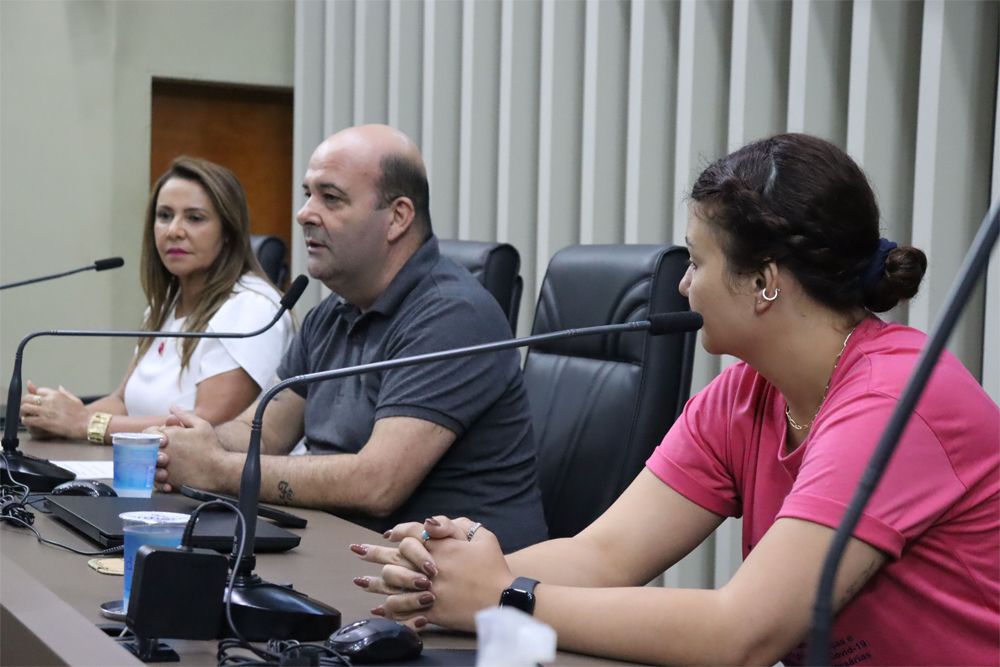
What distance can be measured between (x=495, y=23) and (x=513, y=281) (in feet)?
5.76

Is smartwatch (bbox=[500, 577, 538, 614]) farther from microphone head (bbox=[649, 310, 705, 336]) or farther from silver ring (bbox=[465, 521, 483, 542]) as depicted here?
microphone head (bbox=[649, 310, 705, 336])

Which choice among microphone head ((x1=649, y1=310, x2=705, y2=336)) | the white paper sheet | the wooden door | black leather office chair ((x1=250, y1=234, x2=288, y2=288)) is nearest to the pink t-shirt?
microphone head ((x1=649, y1=310, x2=705, y2=336))

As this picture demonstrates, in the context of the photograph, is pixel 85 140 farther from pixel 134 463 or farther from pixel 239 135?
pixel 134 463

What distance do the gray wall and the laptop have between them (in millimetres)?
3457

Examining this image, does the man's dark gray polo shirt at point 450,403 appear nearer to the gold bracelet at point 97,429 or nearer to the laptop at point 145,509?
the laptop at point 145,509

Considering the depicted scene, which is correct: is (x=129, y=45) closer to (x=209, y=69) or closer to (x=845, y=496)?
(x=209, y=69)

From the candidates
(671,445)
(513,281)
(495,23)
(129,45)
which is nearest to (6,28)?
(129,45)

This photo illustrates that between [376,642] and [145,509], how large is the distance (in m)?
0.70

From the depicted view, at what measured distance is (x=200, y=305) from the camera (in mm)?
2979

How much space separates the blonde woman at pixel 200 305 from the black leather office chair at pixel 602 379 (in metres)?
0.85

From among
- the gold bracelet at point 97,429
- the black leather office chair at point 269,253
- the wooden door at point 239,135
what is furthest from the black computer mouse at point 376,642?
the wooden door at point 239,135

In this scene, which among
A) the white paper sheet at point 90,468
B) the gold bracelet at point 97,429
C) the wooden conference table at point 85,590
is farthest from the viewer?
the gold bracelet at point 97,429

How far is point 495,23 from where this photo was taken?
3.98m

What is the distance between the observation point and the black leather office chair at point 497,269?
2.40 metres
